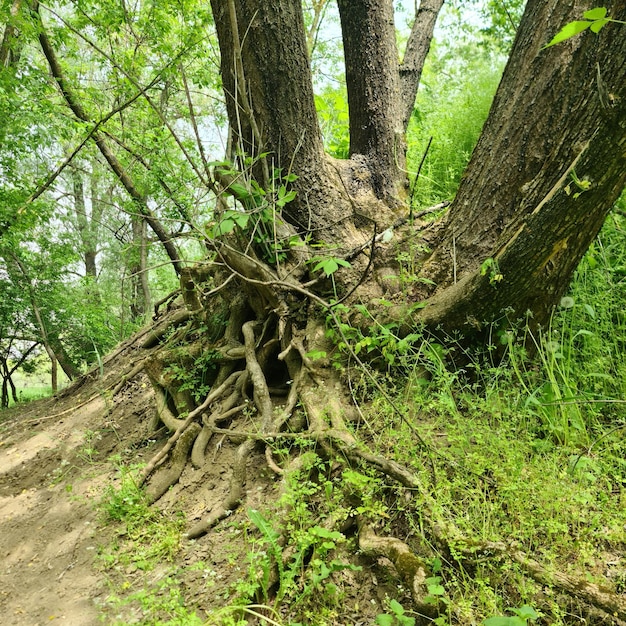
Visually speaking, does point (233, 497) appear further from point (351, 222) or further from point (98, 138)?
point (98, 138)

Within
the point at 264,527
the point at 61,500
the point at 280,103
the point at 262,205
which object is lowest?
the point at 61,500

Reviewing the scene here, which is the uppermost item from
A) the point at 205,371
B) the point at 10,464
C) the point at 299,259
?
the point at 299,259

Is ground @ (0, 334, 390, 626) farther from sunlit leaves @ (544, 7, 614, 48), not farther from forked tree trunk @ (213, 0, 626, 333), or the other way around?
sunlit leaves @ (544, 7, 614, 48)

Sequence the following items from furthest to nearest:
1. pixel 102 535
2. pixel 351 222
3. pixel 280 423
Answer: pixel 351 222
pixel 280 423
pixel 102 535

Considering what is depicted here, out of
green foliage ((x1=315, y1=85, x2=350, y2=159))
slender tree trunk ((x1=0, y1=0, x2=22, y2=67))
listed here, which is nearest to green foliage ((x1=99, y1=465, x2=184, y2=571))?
green foliage ((x1=315, y1=85, x2=350, y2=159))

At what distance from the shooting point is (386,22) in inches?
125

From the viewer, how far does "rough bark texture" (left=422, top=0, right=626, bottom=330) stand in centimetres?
192

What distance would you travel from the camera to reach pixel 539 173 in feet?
7.30

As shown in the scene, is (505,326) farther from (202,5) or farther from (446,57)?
(446,57)

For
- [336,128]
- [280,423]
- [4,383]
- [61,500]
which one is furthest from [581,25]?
[4,383]

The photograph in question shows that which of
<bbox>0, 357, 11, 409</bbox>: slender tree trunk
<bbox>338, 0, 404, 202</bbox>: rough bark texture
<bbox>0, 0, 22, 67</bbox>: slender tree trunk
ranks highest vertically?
<bbox>0, 0, 22, 67</bbox>: slender tree trunk

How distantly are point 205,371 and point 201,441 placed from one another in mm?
568

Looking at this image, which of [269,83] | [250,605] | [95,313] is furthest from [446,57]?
[250,605]

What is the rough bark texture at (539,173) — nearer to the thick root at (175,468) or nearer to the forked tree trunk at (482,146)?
the forked tree trunk at (482,146)
